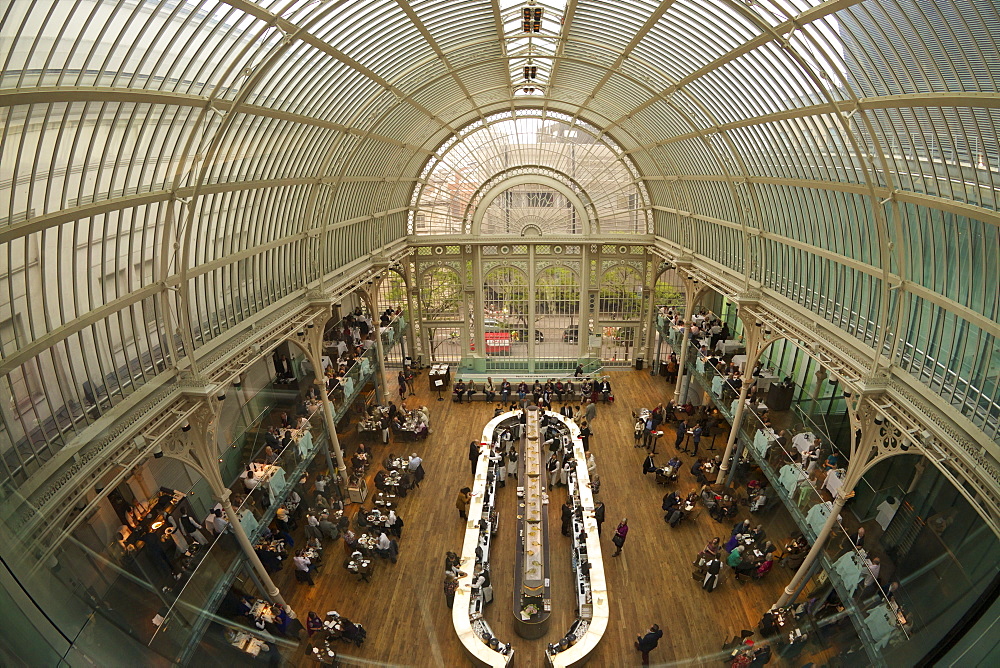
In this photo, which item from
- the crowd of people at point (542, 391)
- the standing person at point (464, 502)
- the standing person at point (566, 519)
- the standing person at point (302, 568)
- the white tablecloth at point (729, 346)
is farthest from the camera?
the crowd of people at point (542, 391)

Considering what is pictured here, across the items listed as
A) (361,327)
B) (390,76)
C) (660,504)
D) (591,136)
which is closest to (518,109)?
(591,136)

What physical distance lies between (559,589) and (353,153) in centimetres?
1754

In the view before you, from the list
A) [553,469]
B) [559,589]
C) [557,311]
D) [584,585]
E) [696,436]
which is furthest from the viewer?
[557,311]

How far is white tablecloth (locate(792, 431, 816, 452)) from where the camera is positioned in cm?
1733

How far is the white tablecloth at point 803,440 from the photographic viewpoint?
1733 centimetres

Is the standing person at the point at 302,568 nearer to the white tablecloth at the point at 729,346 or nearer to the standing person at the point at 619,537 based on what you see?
the standing person at the point at 619,537

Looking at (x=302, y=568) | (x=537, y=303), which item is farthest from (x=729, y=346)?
(x=302, y=568)

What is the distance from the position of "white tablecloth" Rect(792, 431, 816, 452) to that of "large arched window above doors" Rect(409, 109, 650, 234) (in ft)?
57.2

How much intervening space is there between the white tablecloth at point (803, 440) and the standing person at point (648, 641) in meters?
7.76

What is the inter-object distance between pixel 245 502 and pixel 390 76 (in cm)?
1543

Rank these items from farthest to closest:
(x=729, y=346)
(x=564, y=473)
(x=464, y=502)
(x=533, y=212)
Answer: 1. (x=533, y=212)
2. (x=729, y=346)
3. (x=564, y=473)
4. (x=464, y=502)

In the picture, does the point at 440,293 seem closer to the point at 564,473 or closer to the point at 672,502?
the point at 564,473

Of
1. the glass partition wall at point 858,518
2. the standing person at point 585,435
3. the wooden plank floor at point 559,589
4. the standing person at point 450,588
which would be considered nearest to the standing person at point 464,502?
the wooden plank floor at point 559,589

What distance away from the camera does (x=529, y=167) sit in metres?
31.8
